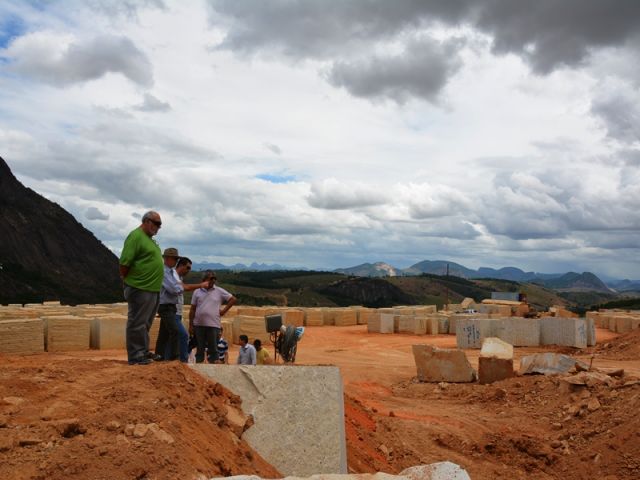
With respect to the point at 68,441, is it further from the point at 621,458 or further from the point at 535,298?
the point at 535,298

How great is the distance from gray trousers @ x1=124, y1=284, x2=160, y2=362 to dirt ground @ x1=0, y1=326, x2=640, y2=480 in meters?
0.19

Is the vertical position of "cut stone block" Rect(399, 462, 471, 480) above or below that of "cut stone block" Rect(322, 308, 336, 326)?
above

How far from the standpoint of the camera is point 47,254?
59.4m

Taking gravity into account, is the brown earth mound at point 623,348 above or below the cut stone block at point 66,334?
below

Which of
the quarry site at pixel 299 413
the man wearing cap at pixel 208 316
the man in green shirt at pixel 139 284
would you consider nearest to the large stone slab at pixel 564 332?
the quarry site at pixel 299 413

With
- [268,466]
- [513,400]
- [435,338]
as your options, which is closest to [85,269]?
[435,338]

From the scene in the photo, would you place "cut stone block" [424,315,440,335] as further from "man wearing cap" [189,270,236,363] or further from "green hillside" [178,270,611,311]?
"green hillside" [178,270,611,311]

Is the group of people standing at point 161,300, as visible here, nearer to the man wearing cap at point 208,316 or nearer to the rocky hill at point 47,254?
the man wearing cap at point 208,316

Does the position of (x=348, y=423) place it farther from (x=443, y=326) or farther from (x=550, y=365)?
(x=443, y=326)

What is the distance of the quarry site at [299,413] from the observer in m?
4.10

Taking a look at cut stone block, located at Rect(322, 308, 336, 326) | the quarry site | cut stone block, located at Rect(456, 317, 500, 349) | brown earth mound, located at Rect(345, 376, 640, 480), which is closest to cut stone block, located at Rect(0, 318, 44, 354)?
the quarry site

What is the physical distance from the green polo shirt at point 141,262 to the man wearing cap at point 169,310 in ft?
3.46

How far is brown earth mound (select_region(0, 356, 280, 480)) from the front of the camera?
378 cm

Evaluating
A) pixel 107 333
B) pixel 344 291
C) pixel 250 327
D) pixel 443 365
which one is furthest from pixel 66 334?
pixel 344 291
